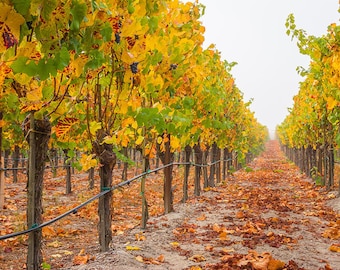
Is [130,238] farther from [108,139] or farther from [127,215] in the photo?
[127,215]

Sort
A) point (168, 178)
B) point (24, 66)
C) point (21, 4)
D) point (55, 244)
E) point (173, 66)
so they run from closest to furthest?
1. point (21, 4)
2. point (24, 66)
3. point (173, 66)
4. point (55, 244)
5. point (168, 178)

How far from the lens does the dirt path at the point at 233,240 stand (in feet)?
14.9

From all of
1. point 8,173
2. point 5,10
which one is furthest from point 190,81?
point 8,173

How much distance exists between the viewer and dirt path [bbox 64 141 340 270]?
4.53 metres

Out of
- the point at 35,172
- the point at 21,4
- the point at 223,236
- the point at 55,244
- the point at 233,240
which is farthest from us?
the point at 55,244

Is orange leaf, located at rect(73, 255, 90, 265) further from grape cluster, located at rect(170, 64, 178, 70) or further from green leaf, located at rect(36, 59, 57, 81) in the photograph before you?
green leaf, located at rect(36, 59, 57, 81)

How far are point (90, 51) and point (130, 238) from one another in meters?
4.33

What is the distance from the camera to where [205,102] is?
25.7 feet

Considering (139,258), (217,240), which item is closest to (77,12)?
(139,258)

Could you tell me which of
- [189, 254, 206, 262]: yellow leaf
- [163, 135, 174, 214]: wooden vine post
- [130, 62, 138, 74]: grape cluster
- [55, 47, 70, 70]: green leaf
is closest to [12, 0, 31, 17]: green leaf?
[55, 47, 70, 70]: green leaf

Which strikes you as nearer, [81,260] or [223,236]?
[81,260]

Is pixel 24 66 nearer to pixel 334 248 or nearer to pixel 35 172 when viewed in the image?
pixel 35 172

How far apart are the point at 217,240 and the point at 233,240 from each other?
0.87 feet

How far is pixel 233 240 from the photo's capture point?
5910 mm
